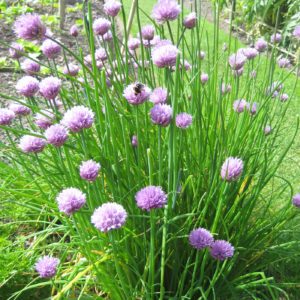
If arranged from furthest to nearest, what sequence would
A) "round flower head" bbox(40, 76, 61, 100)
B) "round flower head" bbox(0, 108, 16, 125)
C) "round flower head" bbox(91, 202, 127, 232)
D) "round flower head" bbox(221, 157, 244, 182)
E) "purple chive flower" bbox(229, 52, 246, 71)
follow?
"purple chive flower" bbox(229, 52, 246, 71) < "round flower head" bbox(0, 108, 16, 125) < "round flower head" bbox(40, 76, 61, 100) < "round flower head" bbox(221, 157, 244, 182) < "round flower head" bbox(91, 202, 127, 232)

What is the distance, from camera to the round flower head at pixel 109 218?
1002mm

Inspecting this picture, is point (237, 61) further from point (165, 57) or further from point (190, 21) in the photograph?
point (165, 57)

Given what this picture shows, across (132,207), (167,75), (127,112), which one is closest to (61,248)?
(132,207)

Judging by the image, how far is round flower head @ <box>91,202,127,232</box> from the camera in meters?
1.00

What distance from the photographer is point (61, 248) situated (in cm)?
177

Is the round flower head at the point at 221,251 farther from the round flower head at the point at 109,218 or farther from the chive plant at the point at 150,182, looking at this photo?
the round flower head at the point at 109,218

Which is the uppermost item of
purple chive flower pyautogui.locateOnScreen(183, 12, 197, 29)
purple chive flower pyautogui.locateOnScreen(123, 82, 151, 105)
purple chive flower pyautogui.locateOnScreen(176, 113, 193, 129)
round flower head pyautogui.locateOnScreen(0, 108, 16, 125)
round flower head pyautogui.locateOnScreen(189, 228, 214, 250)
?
purple chive flower pyautogui.locateOnScreen(183, 12, 197, 29)

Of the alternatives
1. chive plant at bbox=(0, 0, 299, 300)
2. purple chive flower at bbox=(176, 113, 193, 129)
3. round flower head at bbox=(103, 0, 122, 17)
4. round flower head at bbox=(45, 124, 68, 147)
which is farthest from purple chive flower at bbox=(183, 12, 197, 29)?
round flower head at bbox=(45, 124, 68, 147)

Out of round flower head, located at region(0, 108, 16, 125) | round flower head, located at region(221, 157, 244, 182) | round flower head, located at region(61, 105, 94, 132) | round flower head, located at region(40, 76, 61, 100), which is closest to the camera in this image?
round flower head, located at region(61, 105, 94, 132)

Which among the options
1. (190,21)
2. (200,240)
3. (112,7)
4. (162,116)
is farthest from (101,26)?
(200,240)

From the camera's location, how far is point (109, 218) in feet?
3.31

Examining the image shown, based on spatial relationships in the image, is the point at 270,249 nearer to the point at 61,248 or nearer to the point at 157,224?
the point at 157,224

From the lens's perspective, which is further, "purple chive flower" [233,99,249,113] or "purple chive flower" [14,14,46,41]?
"purple chive flower" [233,99,249,113]

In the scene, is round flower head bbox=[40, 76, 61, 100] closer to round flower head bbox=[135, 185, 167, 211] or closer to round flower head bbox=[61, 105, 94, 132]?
round flower head bbox=[61, 105, 94, 132]
